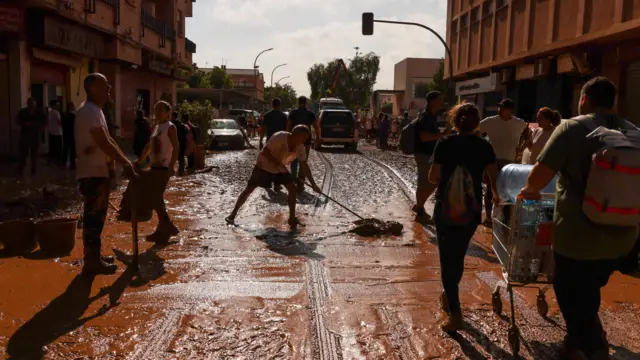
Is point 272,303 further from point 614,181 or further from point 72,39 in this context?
point 72,39

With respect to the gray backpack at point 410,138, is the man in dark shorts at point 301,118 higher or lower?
higher

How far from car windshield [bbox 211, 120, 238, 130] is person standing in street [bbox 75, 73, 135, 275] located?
Answer: 72.7ft

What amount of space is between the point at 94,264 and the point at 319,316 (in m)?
2.31

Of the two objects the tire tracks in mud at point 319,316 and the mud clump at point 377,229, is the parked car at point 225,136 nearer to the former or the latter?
the mud clump at point 377,229

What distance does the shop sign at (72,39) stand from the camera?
666 inches

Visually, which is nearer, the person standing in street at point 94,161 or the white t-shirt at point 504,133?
the person standing in street at point 94,161

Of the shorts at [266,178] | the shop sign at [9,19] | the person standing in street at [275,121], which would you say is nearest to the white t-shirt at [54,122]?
the shop sign at [9,19]

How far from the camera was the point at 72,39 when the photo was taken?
728 inches

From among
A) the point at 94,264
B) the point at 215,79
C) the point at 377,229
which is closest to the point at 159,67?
the point at 377,229

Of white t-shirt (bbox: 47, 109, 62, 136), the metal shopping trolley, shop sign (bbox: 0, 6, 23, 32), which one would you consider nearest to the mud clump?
the metal shopping trolley

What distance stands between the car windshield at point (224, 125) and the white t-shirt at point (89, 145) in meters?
22.2

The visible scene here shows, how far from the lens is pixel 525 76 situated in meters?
22.0

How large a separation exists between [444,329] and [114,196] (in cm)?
839

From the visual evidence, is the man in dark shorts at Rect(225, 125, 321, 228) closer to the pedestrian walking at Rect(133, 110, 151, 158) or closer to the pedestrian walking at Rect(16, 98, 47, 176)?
the pedestrian walking at Rect(133, 110, 151, 158)
